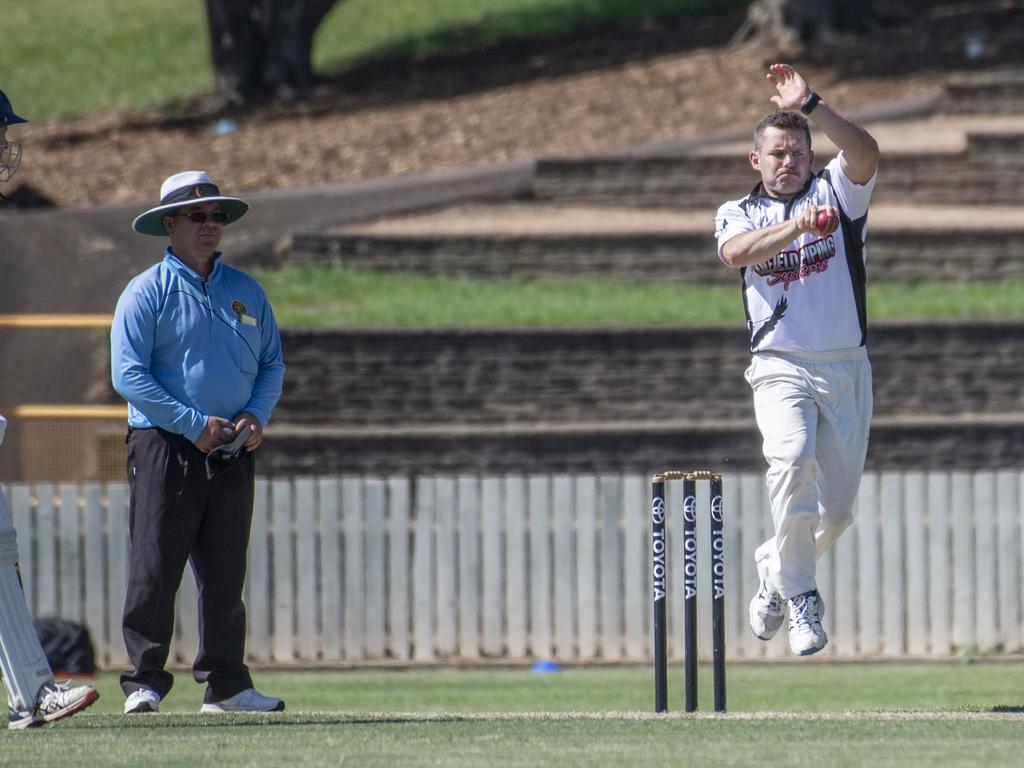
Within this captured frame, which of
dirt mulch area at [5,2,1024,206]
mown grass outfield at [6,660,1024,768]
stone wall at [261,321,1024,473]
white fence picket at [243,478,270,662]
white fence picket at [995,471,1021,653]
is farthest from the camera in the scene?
dirt mulch area at [5,2,1024,206]

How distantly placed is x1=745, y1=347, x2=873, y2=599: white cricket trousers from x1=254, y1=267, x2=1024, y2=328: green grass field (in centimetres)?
693

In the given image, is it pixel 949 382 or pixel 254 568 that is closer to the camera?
pixel 254 568

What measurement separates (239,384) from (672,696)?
13.0 feet

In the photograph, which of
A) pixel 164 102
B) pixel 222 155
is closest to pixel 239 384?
pixel 222 155

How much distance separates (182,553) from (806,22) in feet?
54.2

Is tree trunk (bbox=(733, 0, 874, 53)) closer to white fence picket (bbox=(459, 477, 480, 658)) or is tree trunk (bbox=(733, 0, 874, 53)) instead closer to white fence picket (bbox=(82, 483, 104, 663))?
white fence picket (bbox=(459, 477, 480, 658))

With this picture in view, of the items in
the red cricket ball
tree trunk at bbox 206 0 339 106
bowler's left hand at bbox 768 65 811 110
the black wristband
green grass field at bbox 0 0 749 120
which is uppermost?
green grass field at bbox 0 0 749 120

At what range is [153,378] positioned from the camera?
6891 millimetres

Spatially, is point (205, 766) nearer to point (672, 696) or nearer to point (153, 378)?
point (153, 378)

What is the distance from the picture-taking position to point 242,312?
7.16 metres

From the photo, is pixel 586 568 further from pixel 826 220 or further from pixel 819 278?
pixel 826 220

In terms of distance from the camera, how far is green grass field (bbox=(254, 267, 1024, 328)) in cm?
1429

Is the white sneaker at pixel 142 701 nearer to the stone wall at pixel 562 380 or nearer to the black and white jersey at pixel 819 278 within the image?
the black and white jersey at pixel 819 278

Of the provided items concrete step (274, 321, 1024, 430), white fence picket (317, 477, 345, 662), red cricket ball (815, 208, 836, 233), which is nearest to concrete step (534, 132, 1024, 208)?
concrete step (274, 321, 1024, 430)
